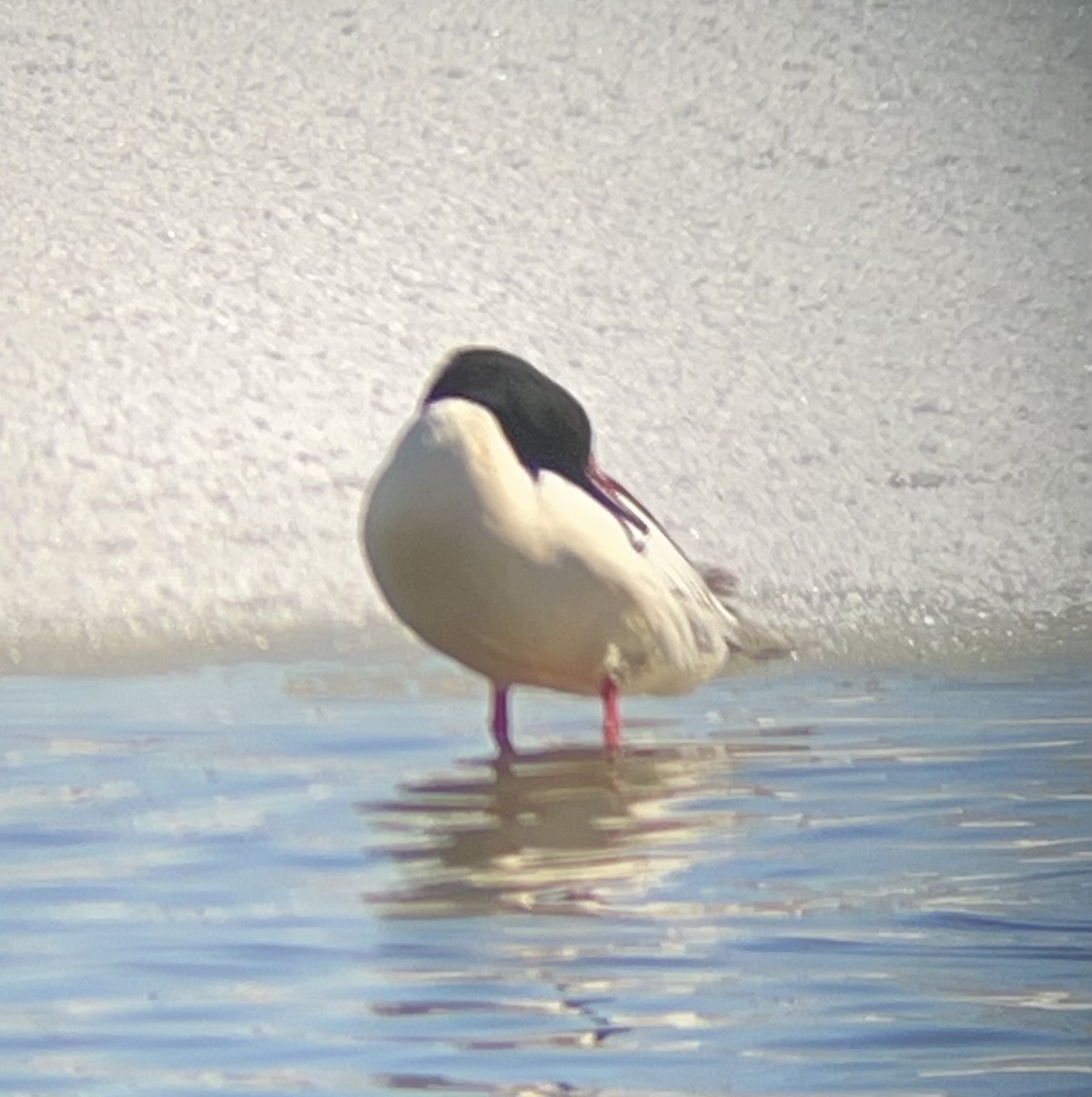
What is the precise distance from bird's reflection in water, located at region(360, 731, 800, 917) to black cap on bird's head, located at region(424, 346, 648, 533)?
0.32m

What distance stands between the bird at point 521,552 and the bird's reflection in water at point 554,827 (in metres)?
0.12

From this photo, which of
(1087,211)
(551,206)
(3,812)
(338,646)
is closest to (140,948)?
(3,812)

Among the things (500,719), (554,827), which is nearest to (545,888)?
(554,827)

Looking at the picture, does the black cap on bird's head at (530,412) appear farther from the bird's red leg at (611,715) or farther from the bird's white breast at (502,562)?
the bird's red leg at (611,715)

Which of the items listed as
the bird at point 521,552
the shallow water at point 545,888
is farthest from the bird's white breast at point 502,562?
the shallow water at point 545,888

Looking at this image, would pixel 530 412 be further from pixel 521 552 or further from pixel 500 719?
pixel 500 719

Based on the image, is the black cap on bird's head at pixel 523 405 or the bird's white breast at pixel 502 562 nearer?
the bird's white breast at pixel 502 562

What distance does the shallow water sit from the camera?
220cm

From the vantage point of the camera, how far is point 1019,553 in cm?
452

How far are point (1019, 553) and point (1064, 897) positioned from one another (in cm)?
183

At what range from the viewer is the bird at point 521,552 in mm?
3439

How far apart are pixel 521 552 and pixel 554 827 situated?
1.60ft

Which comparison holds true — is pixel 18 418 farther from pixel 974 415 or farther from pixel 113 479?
pixel 974 415

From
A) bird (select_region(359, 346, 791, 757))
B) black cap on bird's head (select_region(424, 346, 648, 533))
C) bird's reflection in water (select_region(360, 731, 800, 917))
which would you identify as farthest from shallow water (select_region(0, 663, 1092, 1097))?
black cap on bird's head (select_region(424, 346, 648, 533))
